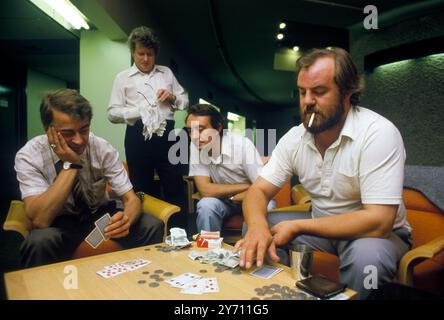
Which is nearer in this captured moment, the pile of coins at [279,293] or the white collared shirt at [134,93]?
the pile of coins at [279,293]

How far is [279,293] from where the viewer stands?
957 millimetres

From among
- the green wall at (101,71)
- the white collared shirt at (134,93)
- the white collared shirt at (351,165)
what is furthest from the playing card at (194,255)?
the green wall at (101,71)

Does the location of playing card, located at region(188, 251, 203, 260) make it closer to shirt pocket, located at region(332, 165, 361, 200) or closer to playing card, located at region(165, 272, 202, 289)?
playing card, located at region(165, 272, 202, 289)

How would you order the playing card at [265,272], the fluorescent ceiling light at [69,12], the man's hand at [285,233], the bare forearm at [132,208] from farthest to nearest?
1. the fluorescent ceiling light at [69,12]
2. the bare forearm at [132,208]
3. the man's hand at [285,233]
4. the playing card at [265,272]

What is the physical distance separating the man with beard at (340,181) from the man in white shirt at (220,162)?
20.9 inches

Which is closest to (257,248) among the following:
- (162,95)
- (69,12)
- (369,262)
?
(369,262)

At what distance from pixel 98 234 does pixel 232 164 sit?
1.09 meters

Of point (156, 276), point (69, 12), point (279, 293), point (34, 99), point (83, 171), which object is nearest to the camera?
point (279, 293)

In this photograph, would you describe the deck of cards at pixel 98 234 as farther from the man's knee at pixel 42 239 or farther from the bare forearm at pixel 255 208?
the bare forearm at pixel 255 208

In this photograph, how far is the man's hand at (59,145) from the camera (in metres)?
1.56

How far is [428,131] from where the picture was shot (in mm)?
4008

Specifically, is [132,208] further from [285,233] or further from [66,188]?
[285,233]
